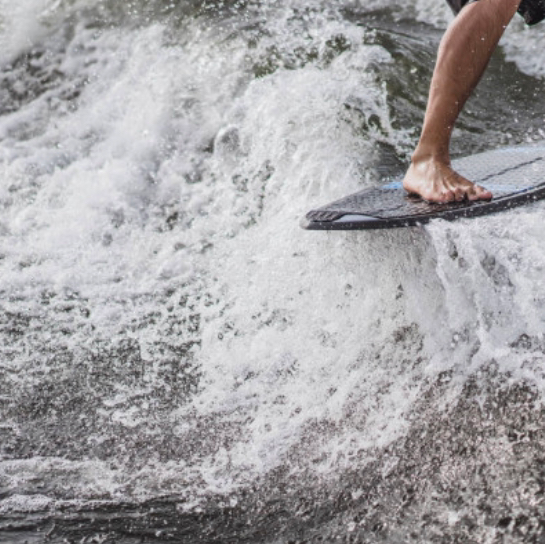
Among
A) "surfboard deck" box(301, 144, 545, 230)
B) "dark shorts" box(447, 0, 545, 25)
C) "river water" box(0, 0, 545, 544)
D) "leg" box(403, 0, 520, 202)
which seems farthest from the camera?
"dark shorts" box(447, 0, 545, 25)

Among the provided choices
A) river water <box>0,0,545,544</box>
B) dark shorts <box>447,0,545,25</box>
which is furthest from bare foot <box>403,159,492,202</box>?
dark shorts <box>447,0,545,25</box>

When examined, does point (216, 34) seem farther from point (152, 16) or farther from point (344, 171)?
point (344, 171)

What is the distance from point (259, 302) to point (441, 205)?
917mm

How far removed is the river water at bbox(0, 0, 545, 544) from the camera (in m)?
2.10

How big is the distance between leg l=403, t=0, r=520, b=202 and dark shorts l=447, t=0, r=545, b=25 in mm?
92

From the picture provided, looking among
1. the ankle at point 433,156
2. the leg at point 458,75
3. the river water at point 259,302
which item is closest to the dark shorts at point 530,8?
the leg at point 458,75

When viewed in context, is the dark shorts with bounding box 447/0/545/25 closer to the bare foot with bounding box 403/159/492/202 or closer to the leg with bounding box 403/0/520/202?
the leg with bounding box 403/0/520/202

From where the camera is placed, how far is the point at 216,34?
5.14m

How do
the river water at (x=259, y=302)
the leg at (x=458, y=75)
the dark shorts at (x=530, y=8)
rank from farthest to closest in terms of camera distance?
the dark shorts at (x=530, y=8), the leg at (x=458, y=75), the river water at (x=259, y=302)

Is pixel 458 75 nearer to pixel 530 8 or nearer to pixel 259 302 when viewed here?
pixel 530 8

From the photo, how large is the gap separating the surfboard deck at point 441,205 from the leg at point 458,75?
0.07m

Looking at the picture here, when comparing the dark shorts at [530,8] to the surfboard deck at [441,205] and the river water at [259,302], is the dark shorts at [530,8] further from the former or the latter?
the river water at [259,302]

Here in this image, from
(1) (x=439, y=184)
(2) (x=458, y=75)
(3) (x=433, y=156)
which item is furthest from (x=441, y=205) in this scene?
(2) (x=458, y=75)

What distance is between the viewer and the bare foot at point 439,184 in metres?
2.55
